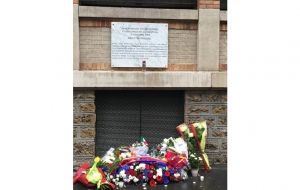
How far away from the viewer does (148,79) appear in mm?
7703

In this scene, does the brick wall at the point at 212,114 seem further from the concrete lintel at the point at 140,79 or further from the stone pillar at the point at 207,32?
the stone pillar at the point at 207,32

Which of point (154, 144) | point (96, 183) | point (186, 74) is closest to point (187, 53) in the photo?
point (186, 74)

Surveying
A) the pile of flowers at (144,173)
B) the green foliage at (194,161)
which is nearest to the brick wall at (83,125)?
the pile of flowers at (144,173)

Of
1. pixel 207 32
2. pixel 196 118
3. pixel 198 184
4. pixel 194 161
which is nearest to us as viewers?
pixel 198 184

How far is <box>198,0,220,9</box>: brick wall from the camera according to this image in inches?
310

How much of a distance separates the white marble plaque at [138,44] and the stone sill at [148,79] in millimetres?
231

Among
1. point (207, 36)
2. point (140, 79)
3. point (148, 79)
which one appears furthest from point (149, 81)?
point (207, 36)

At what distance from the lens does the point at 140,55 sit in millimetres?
7766

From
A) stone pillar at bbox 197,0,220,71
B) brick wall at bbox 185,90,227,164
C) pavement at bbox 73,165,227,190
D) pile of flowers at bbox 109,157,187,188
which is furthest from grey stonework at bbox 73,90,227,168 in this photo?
pile of flowers at bbox 109,157,187,188

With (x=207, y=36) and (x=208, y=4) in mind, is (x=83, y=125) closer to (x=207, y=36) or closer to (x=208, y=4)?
(x=207, y=36)

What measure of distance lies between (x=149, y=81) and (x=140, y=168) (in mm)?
1810

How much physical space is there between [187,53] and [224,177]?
2.45 meters

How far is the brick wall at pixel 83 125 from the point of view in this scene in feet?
25.3

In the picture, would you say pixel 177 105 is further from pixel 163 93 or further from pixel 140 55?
pixel 140 55
